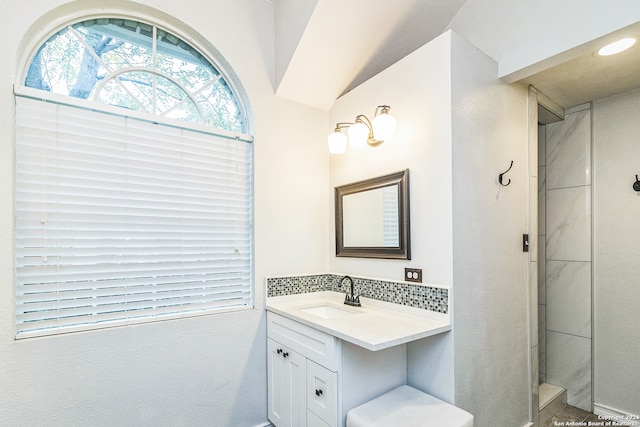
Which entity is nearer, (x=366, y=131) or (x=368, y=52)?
(x=366, y=131)

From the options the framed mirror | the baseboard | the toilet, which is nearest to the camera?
the toilet

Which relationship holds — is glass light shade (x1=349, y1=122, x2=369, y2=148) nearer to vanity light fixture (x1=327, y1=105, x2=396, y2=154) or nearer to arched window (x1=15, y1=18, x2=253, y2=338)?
vanity light fixture (x1=327, y1=105, x2=396, y2=154)

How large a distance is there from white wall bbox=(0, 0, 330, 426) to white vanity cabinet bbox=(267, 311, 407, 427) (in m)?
A: 0.21

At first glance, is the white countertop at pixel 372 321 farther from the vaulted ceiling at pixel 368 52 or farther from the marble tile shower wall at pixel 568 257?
the marble tile shower wall at pixel 568 257

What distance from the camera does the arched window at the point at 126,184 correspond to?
1.58m

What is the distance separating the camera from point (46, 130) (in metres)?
1.61

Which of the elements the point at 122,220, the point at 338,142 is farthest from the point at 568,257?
the point at 122,220

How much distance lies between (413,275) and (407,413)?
2.34 feet

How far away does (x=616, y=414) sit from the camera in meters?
2.36

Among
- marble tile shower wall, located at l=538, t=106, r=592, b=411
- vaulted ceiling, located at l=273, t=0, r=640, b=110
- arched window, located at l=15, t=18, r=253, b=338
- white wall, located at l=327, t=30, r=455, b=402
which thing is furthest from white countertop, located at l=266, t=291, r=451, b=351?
marble tile shower wall, located at l=538, t=106, r=592, b=411

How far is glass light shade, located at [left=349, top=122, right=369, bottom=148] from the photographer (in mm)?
2162

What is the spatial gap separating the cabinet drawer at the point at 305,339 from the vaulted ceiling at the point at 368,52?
5.36 feet

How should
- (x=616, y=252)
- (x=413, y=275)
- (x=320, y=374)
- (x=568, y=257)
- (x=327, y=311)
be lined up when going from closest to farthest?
(x=320, y=374) < (x=413, y=275) < (x=327, y=311) < (x=616, y=252) < (x=568, y=257)

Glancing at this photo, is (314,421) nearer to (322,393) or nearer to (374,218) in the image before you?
(322,393)
